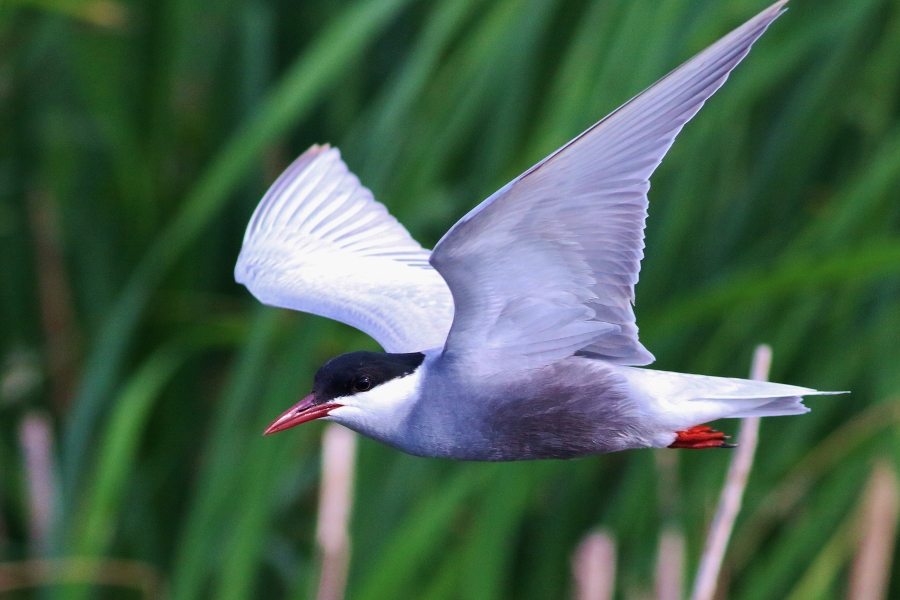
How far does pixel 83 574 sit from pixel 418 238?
1.21 metres

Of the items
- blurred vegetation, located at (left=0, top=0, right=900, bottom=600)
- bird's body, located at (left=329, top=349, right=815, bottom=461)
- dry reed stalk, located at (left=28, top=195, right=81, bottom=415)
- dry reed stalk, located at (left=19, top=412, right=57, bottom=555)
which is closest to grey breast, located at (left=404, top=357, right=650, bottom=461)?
bird's body, located at (left=329, top=349, right=815, bottom=461)

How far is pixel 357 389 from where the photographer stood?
1.85 metres

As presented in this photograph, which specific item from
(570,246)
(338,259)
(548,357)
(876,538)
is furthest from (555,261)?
(876,538)

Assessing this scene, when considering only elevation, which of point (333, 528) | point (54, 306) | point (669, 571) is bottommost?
point (669, 571)

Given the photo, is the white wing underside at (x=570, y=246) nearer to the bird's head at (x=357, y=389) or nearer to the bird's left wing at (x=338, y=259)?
the bird's head at (x=357, y=389)

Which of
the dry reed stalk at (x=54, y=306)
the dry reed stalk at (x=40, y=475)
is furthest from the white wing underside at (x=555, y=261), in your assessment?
the dry reed stalk at (x=54, y=306)

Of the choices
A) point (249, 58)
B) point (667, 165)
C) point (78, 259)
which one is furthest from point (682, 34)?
point (78, 259)

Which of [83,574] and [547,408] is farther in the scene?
[83,574]

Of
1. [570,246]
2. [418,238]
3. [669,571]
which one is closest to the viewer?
[570,246]

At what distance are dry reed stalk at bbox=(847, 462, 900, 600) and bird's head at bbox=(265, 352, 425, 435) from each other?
957 mm

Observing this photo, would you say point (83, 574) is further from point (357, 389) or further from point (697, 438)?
point (697, 438)

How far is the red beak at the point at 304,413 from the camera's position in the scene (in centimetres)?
183

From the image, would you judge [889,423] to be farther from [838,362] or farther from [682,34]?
[682,34]

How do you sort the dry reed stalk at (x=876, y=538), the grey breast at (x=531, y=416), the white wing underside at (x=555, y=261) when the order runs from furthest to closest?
the dry reed stalk at (x=876, y=538)
the grey breast at (x=531, y=416)
the white wing underside at (x=555, y=261)
